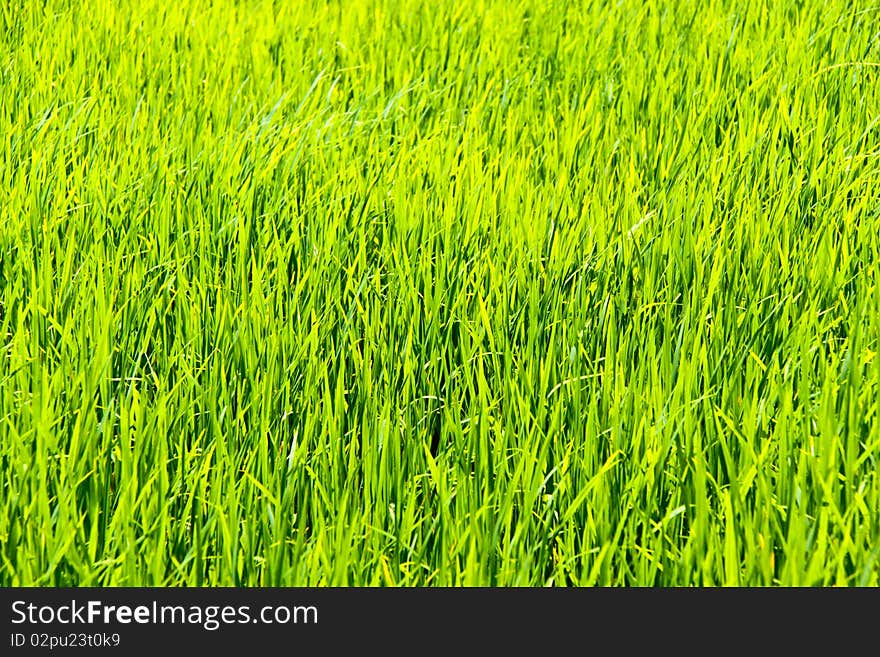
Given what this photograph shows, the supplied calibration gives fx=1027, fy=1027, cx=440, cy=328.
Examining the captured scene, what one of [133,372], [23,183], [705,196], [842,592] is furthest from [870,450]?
[23,183]

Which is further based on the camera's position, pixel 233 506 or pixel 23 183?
pixel 23 183

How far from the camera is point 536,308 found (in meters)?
1.85

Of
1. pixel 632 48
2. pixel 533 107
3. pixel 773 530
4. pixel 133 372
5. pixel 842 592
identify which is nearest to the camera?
pixel 842 592

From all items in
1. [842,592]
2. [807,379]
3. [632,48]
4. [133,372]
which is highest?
[632,48]

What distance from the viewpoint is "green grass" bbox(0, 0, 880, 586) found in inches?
55.4

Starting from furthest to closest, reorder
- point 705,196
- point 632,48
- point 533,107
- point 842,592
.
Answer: point 632,48, point 533,107, point 705,196, point 842,592

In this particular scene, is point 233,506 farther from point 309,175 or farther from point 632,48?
point 632,48

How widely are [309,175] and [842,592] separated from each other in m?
1.56

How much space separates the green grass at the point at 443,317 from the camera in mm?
1407

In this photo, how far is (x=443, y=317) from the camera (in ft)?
6.35

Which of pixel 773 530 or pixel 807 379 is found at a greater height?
pixel 807 379

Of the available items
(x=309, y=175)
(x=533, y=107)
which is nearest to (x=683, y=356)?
(x=309, y=175)

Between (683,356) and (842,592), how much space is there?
470 millimetres

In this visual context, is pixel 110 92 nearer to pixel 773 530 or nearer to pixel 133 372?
pixel 133 372
